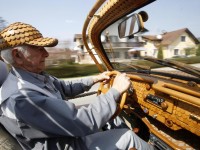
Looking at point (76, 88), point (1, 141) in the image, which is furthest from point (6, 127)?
point (76, 88)

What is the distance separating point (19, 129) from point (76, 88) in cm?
118

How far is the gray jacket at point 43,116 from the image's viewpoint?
1.40 meters

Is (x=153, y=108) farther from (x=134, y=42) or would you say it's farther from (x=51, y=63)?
(x=51, y=63)

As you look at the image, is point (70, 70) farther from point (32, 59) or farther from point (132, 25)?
point (32, 59)

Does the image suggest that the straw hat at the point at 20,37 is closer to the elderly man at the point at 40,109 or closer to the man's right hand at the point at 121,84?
the elderly man at the point at 40,109

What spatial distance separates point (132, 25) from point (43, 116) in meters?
1.19

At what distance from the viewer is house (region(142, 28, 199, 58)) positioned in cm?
191

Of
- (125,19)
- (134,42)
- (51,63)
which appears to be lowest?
(51,63)

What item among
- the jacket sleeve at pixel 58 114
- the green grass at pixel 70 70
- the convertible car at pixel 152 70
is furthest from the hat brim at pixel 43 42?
the green grass at pixel 70 70

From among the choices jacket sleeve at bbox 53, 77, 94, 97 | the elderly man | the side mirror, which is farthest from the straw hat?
jacket sleeve at bbox 53, 77, 94, 97

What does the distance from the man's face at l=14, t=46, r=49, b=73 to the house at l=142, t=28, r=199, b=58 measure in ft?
3.43

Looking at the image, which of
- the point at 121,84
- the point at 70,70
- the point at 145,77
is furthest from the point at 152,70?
the point at 70,70

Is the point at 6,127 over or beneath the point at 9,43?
beneath

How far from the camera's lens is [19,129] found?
1.49 m
